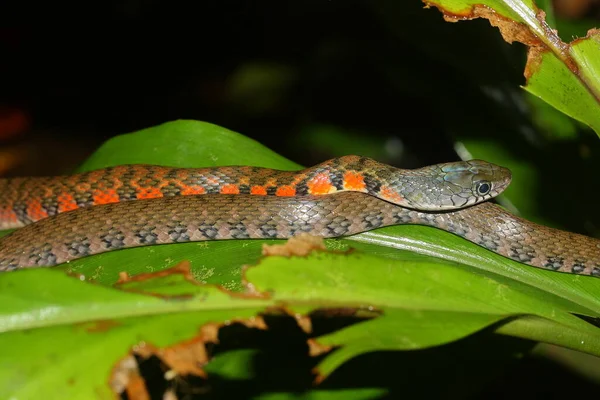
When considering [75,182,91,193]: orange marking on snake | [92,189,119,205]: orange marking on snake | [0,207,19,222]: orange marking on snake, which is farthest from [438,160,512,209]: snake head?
[0,207,19,222]: orange marking on snake

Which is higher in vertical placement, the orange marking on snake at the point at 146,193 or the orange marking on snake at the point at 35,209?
the orange marking on snake at the point at 146,193

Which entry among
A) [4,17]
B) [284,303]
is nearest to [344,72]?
[4,17]

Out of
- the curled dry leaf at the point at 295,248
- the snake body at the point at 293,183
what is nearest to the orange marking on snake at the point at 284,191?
the snake body at the point at 293,183

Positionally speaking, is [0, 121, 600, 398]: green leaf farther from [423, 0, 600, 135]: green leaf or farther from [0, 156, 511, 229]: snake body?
[0, 156, 511, 229]: snake body

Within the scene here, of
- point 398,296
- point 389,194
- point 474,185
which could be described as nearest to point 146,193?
point 389,194

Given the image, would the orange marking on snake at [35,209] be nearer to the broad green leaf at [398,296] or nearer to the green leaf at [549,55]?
the broad green leaf at [398,296]

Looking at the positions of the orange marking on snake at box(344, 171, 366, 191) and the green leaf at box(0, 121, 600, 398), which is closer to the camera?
the green leaf at box(0, 121, 600, 398)
